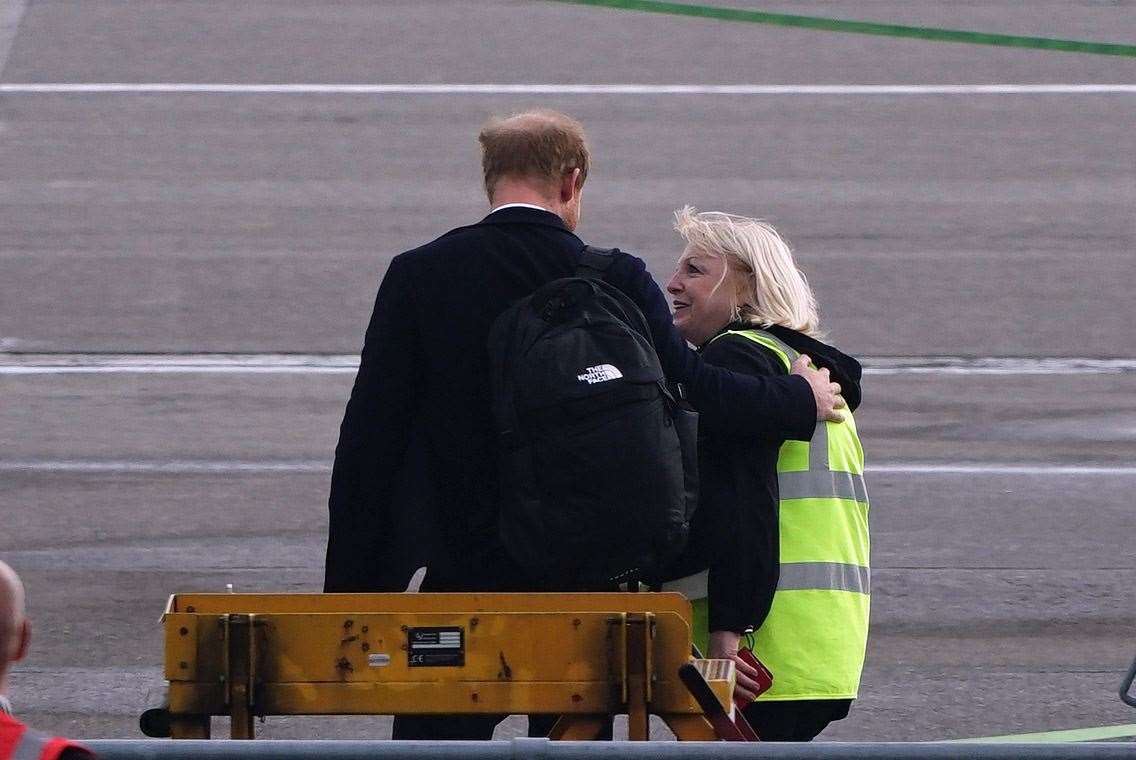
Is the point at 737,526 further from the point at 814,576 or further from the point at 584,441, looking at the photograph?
the point at 584,441

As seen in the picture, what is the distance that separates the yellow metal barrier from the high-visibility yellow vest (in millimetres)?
540

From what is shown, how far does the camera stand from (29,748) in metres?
2.79

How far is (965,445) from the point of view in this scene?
1021 cm

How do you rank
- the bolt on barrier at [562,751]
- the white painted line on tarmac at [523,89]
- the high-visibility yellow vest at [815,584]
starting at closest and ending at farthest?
the bolt on barrier at [562,751] < the high-visibility yellow vest at [815,584] < the white painted line on tarmac at [523,89]

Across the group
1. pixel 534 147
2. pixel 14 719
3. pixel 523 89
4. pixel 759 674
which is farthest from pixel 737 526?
pixel 523 89

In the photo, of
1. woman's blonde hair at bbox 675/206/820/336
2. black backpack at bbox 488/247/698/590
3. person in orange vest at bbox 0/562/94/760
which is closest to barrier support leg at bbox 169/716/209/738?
black backpack at bbox 488/247/698/590

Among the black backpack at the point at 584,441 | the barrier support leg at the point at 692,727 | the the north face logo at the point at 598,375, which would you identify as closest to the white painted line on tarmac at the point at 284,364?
the black backpack at the point at 584,441

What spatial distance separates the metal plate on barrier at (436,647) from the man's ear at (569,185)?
1071 mm

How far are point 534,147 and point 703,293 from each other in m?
0.67

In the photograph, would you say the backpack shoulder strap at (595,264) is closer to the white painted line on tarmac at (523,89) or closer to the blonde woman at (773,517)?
the blonde woman at (773,517)

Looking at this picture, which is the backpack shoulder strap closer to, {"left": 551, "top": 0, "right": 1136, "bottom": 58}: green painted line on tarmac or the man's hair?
the man's hair

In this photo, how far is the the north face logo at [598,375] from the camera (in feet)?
13.0

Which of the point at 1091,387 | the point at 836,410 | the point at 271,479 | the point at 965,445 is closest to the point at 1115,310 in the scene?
the point at 1091,387

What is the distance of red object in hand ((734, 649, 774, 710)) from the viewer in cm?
429
